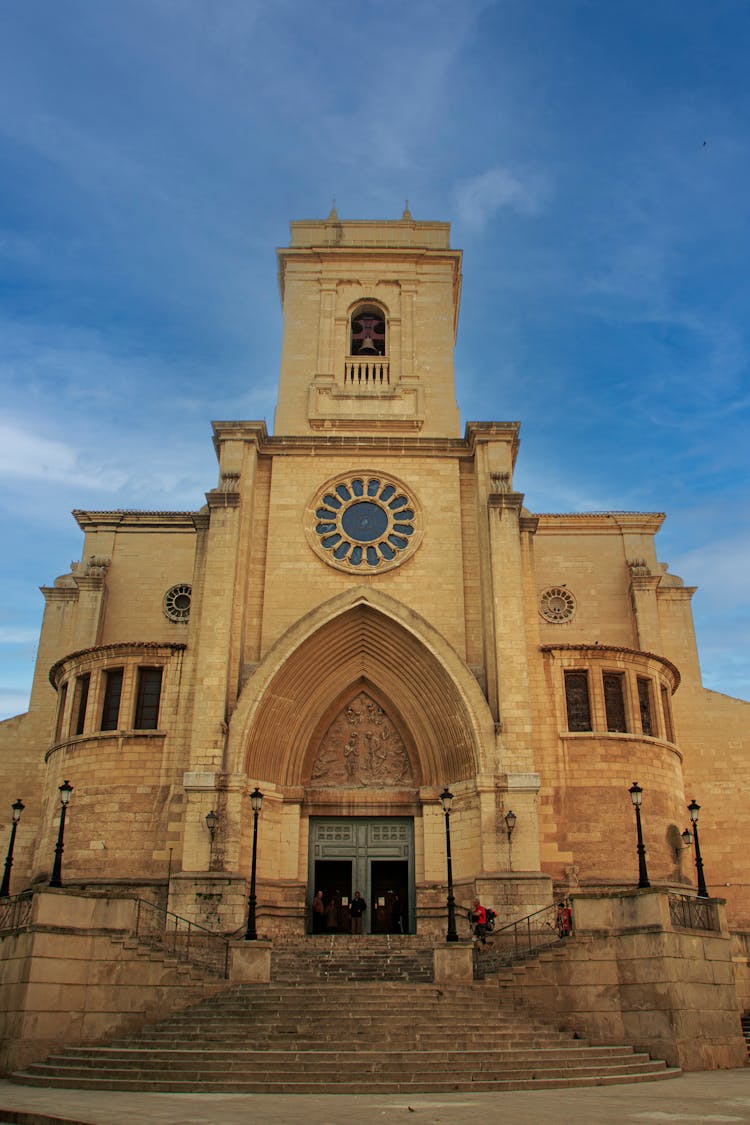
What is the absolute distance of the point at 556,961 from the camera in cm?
1808

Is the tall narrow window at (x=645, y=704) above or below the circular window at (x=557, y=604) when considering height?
below

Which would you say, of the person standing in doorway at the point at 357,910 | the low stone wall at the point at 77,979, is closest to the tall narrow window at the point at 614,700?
the person standing in doorway at the point at 357,910

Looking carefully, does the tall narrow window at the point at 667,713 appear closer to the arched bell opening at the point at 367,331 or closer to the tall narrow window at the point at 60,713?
the arched bell opening at the point at 367,331

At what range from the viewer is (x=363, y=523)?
28.6m

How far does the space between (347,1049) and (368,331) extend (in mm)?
25372

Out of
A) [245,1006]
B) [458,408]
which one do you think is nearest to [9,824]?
[245,1006]

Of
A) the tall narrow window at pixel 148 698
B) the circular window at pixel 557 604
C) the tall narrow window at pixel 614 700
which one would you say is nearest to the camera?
the tall narrow window at pixel 148 698

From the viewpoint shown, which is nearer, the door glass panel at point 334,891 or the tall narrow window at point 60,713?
the door glass panel at point 334,891

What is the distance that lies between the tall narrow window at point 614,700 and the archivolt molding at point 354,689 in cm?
411

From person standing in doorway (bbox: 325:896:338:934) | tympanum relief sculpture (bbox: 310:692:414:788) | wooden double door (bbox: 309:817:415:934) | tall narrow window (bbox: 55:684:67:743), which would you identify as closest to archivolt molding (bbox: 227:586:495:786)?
tympanum relief sculpture (bbox: 310:692:414:788)

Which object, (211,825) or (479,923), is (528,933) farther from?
(211,825)

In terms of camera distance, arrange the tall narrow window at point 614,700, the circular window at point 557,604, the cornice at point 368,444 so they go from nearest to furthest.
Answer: the tall narrow window at point 614,700 → the cornice at point 368,444 → the circular window at point 557,604

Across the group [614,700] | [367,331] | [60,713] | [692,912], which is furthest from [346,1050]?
[367,331]

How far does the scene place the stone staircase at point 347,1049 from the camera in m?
13.8
